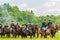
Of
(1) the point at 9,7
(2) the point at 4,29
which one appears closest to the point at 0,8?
(1) the point at 9,7

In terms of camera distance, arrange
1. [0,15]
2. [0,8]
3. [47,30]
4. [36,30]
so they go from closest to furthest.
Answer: [47,30] → [36,30] → [0,15] → [0,8]

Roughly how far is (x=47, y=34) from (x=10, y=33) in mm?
4080

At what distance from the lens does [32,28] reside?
24.7 m

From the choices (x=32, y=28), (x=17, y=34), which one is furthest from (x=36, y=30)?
(x=17, y=34)

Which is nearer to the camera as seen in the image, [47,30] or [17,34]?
[47,30]

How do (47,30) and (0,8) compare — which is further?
(0,8)

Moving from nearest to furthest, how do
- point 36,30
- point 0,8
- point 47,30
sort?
point 47,30, point 36,30, point 0,8

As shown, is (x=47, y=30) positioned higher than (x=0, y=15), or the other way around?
(x=47, y=30)

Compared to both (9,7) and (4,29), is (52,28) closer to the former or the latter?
(4,29)

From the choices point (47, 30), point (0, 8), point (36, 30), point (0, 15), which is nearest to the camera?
point (47, 30)

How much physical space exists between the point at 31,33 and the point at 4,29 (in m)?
2.95

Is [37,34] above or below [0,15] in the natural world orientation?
above

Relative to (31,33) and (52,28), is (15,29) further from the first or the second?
(52,28)

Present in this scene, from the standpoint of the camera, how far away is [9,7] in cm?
8625
